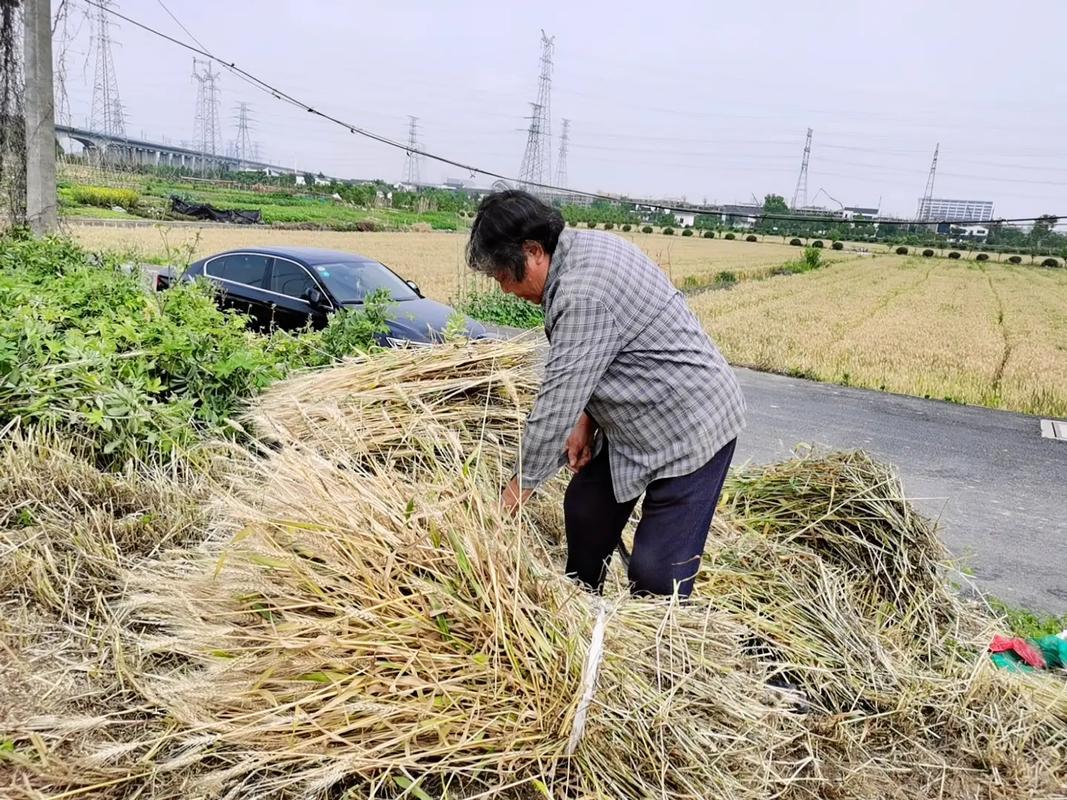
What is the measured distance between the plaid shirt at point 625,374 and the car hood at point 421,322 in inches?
154

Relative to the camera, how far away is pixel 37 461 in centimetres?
290

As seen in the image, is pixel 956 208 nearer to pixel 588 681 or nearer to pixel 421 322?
pixel 421 322

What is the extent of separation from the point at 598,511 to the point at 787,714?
34.4 inches

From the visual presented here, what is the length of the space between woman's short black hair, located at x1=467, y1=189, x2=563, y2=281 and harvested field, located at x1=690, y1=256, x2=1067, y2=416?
9.46 meters

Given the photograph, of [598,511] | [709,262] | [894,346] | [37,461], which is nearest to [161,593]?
[37,461]

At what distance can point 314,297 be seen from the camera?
740 centimetres

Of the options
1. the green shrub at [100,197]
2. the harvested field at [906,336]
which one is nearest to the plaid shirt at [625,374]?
the harvested field at [906,336]

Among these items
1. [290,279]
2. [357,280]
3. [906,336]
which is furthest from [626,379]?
[906,336]

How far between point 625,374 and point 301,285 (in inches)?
239

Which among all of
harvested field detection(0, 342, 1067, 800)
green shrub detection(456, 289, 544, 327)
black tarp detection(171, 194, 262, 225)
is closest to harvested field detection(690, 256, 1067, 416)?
green shrub detection(456, 289, 544, 327)

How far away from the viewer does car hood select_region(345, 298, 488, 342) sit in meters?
6.56

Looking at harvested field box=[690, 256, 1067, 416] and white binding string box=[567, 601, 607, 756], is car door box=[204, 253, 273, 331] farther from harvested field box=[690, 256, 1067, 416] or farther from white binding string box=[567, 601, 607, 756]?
harvested field box=[690, 256, 1067, 416]

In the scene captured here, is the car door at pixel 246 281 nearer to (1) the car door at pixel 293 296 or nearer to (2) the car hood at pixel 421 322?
(1) the car door at pixel 293 296

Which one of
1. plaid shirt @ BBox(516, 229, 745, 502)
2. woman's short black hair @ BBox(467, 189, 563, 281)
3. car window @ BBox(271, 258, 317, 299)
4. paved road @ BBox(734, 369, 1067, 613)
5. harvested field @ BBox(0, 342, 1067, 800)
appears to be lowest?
paved road @ BBox(734, 369, 1067, 613)
